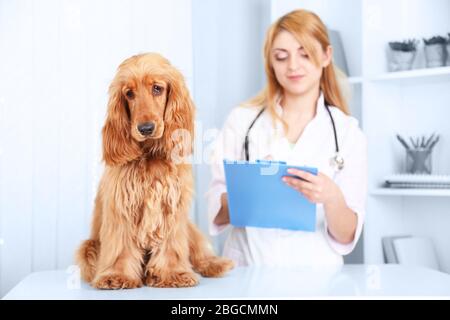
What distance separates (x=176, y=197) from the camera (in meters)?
0.92

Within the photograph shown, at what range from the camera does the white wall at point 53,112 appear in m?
1.06

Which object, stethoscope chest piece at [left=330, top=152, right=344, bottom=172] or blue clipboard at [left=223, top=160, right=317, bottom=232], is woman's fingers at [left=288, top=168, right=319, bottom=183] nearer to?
blue clipboard at [left=223, top=160, right=317, bottom=232]

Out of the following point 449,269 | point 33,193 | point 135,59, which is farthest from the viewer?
point 449,269

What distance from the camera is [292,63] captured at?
141 centimetres

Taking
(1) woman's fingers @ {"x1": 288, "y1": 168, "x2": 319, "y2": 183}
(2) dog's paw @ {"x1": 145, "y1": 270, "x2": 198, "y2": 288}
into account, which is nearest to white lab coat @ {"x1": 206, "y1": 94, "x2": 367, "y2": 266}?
(1) woman's fingers @ {"x1": 288, "y1": 168, "x2": 319, "y2": 183}

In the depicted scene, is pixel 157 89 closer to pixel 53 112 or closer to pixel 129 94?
pixel 129 94

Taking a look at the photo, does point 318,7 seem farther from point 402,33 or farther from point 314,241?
point 314,241

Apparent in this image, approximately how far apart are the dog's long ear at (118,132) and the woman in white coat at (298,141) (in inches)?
21.2

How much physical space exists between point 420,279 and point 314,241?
37 centimetres

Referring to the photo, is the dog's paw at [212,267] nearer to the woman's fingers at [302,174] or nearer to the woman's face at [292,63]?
the woman's fingers at [302,174]

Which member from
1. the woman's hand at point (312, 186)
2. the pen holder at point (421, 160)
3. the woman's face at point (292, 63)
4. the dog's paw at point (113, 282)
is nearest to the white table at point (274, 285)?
the dog's paw at point (113, 282)

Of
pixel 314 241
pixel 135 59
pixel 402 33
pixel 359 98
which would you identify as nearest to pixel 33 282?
pixel 135 59

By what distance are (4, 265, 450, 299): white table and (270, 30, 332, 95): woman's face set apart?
1.58ft

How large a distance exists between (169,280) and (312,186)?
36 centimetres
